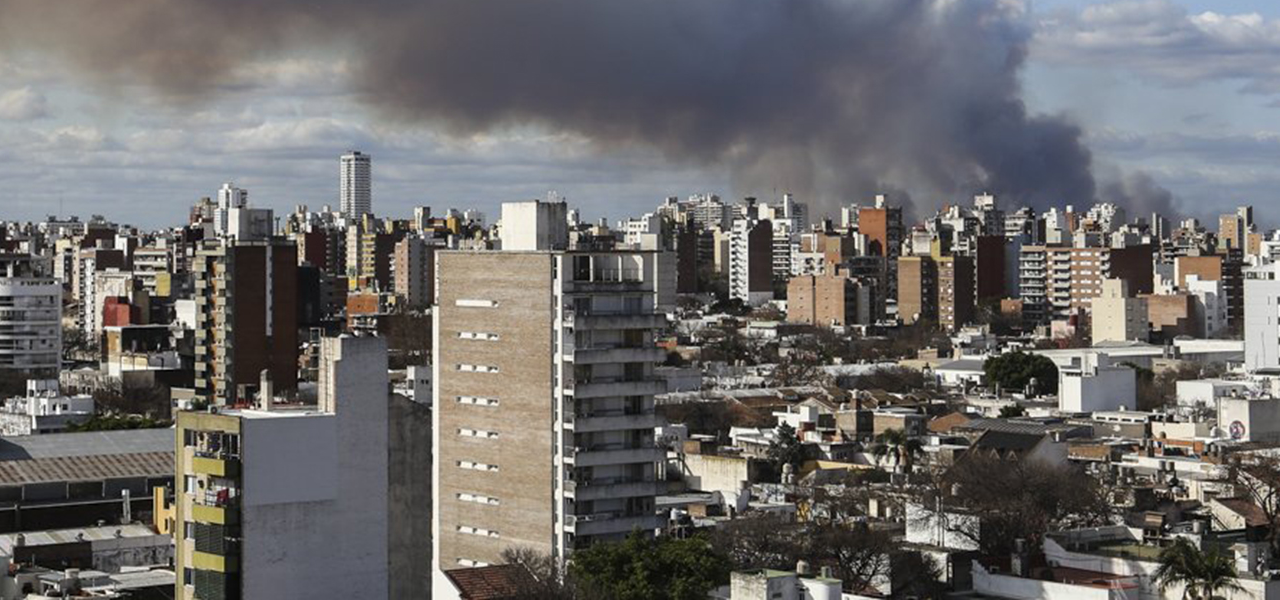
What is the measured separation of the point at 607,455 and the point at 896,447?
14.5 m

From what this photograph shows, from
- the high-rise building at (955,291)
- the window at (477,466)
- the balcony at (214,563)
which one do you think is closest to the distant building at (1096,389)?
the window at (477,466)

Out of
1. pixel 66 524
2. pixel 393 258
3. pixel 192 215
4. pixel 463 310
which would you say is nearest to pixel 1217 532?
pixel 463 310

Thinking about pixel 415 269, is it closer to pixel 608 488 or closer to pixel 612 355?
pixel 612 355

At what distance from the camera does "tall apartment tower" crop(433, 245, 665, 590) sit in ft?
78.1

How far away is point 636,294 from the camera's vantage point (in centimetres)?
2448

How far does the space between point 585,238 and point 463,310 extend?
3.75 meters

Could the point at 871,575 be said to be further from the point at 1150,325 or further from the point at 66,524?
the point at 1150,325

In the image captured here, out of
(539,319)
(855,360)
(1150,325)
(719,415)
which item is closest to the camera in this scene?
(539,319)

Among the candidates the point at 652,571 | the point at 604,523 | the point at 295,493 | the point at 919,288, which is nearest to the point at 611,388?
the point at 604,523

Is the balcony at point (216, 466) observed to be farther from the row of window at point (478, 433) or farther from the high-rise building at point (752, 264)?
the high-rise building at point (752, 264)

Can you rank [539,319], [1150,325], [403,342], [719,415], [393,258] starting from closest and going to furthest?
[539,319] < [719,415] < [403,342] < [1150,325] < [393,258]

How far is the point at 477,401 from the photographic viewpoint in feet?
81.5

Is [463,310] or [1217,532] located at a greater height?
[463,310]

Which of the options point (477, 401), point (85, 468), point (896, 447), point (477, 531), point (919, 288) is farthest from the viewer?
point (919, 288)
